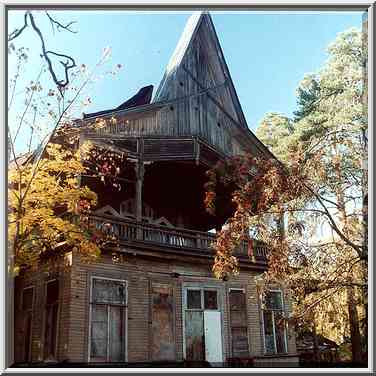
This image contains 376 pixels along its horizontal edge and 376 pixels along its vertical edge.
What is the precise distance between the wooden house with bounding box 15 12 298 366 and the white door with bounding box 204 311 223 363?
22 mm

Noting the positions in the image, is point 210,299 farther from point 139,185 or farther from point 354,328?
point 354,328

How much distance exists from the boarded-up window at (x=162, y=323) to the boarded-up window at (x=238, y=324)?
0.95 m

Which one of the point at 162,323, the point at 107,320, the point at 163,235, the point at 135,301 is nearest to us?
the point at 107,320

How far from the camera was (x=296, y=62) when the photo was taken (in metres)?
7.97

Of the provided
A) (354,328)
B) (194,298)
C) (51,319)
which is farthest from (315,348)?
(51,319)

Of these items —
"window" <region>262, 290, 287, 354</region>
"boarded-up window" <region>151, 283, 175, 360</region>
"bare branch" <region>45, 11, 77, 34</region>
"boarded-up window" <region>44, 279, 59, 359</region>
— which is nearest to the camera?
"boarded-up window" <region>44, 279, 59, 359</region>

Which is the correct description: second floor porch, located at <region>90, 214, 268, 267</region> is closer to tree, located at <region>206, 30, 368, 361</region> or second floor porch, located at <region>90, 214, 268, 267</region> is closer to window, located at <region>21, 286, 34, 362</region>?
Result: tree, located at <region>206, 30, 368, 361</region>

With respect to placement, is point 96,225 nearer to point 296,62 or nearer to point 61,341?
point 61,341

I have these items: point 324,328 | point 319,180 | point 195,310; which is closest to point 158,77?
point 319,180

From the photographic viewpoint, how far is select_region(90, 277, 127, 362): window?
23.9ft

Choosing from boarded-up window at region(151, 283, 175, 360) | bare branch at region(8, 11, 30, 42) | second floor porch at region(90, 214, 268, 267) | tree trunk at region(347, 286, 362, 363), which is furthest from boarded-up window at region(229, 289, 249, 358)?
bare branch at region(8, 11, 30, 42)

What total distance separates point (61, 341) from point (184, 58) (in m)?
4.88

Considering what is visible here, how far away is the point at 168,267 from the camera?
837 centimetres

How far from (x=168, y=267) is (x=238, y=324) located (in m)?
1.44
